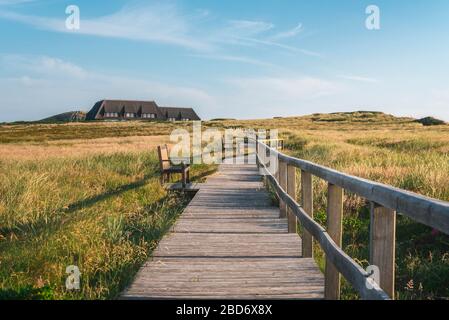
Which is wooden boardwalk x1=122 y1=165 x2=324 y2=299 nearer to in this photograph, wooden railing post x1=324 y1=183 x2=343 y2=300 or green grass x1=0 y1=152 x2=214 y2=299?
wooden railing post x1=324 y1=183 x2=343 y2=300

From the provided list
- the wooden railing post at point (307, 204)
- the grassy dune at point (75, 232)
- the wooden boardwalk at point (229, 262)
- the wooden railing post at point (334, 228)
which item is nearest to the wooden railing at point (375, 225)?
the wooden railing post at point (334, 228)

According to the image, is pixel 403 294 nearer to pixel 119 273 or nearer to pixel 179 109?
pixel 119 273

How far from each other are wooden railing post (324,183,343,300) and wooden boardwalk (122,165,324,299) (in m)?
0.24

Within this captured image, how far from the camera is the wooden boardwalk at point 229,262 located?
11.9 ft

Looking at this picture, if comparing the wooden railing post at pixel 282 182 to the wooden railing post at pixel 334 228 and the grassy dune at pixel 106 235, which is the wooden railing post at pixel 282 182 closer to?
the grassy dune at pixel 106 235

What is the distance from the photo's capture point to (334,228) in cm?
343

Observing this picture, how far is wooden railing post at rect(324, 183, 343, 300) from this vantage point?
3.28 metres

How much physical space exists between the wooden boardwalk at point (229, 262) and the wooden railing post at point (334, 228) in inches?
9.3

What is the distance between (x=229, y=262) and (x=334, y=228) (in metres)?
1.45

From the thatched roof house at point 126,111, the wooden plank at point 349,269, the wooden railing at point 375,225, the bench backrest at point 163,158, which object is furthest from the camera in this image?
the thatched roof house at point 126,111

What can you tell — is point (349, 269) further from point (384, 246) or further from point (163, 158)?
point (163, 158)

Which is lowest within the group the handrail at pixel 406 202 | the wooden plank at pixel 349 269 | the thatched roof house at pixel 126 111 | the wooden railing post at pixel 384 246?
the wooden plank at pixel 349 269

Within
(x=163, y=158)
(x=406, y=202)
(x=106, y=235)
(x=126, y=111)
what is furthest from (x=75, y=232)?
(x=126, y=111)
